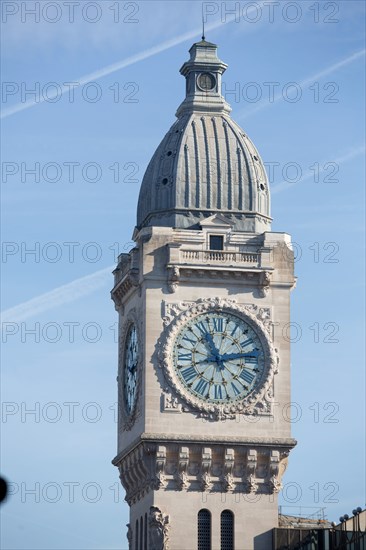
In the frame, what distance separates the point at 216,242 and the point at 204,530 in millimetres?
14115

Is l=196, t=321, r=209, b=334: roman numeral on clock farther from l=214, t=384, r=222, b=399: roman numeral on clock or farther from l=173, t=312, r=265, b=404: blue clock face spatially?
l=214, t=384, r=222, b=399: roman numeral on clock

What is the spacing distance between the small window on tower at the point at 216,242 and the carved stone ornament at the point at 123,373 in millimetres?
5123

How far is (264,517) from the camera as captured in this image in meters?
53.6

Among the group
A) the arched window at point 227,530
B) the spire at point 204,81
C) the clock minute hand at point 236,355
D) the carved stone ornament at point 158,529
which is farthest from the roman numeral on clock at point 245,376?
the spire at point 204,81

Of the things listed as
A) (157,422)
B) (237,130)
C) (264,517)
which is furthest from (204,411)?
(237,130)

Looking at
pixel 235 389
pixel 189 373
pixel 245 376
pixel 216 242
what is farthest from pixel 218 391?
pixel 216 242

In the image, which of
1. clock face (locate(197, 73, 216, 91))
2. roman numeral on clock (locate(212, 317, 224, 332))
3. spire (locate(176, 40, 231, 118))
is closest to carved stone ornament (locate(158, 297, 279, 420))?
roman numeral on clock (locate(212, 317, 224, 332))

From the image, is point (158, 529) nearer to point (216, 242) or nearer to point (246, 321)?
point (246, 321)

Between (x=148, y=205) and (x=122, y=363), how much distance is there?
846 centimetres

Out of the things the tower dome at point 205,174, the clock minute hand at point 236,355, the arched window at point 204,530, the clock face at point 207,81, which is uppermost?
the clock face at point 207,81

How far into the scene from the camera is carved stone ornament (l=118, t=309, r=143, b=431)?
2190 inches

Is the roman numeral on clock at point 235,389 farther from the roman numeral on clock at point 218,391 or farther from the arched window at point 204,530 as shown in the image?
the arched window at point 204,530

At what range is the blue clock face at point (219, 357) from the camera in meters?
54.4

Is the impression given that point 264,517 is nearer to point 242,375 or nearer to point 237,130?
point 242,375
